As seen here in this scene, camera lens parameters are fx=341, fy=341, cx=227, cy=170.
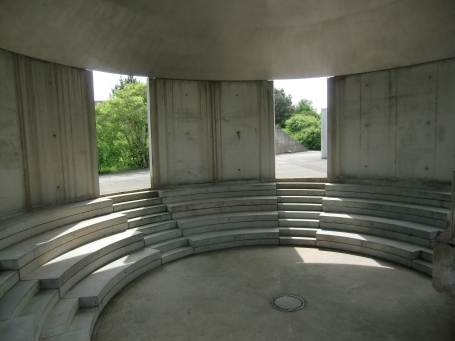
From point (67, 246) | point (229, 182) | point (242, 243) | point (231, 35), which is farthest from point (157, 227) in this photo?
point (231, 35)

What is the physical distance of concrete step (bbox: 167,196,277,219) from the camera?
7.95 metres

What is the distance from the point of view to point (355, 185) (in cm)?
838

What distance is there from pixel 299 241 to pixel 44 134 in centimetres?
572

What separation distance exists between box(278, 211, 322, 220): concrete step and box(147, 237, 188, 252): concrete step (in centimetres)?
241

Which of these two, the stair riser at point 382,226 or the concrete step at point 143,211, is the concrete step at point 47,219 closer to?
the concrete step at point 143,211

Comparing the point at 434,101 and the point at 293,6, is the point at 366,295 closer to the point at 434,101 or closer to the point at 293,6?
the point at 434,101

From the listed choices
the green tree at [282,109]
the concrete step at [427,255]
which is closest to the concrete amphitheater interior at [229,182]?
the concrete step at [427,255]

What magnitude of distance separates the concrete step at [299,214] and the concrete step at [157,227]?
2.55 meters

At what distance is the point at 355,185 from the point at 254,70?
3839 millimetres

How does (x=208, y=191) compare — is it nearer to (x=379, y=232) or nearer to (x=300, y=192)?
(x=300, y=192)

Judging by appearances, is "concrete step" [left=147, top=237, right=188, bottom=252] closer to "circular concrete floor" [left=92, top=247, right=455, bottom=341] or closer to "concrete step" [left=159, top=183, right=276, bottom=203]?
"circular concrete floor" [left=92, top=247, right=455, bottom=341]

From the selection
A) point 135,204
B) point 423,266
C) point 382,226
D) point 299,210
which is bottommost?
point 423,266

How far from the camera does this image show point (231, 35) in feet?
25.4

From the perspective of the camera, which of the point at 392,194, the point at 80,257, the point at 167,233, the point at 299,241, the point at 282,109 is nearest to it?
the point at 80,257
